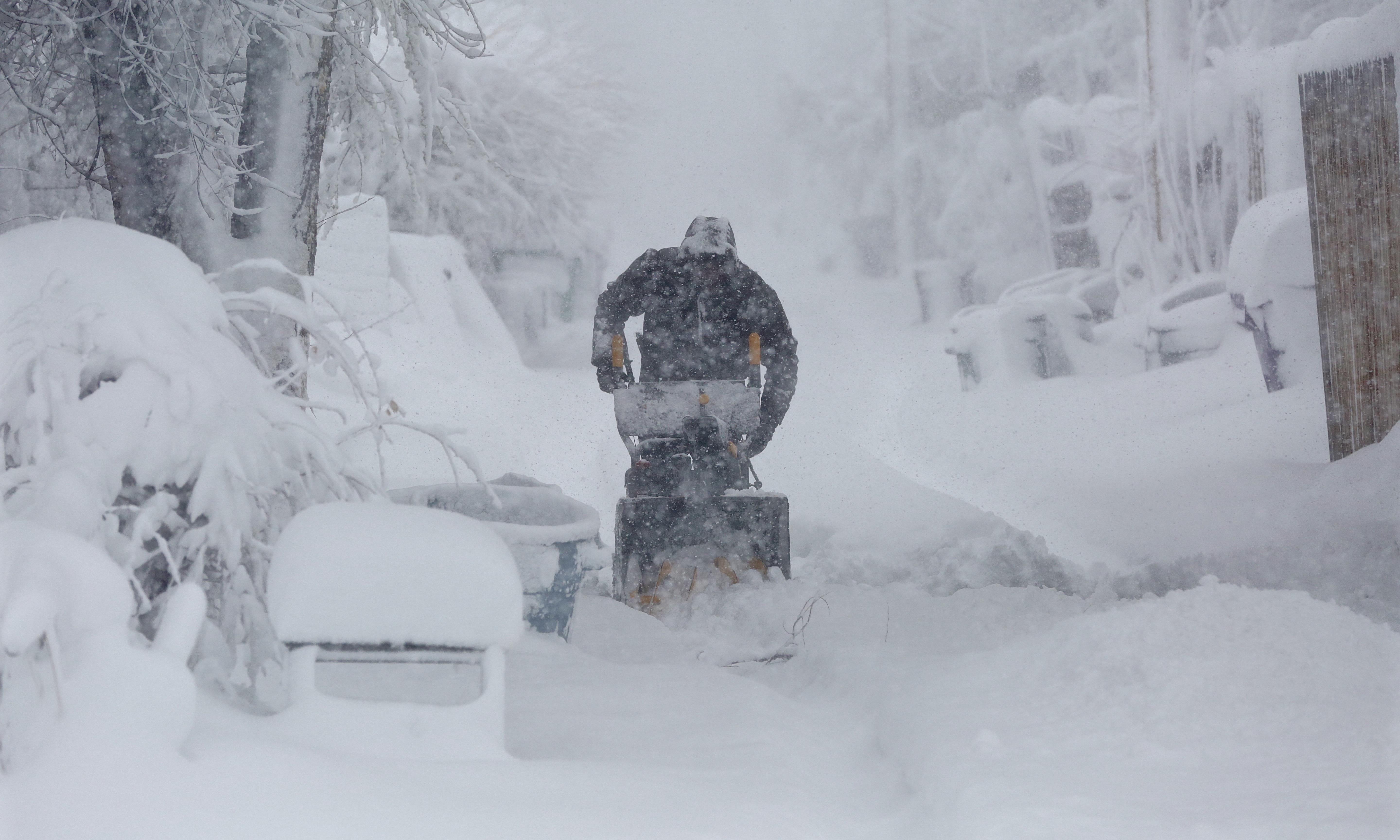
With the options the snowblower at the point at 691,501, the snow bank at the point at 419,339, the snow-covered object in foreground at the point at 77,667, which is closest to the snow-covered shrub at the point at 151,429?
the snow-covered object in foreground at the point at 77,667

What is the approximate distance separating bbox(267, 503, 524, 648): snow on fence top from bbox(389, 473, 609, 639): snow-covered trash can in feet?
3.93

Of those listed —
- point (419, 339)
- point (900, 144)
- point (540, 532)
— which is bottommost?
point (540, 532)

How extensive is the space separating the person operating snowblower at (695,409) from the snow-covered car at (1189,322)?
29.2 feet

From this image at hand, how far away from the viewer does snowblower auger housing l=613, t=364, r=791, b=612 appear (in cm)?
471

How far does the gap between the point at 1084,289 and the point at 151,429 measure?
15695 mm

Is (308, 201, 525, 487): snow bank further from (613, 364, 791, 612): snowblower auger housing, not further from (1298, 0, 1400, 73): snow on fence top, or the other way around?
(1298, 0, 1400, 73): snow on fence top

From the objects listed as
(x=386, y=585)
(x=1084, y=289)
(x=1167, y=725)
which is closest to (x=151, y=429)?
(x=386, y=585)

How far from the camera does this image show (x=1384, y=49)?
5.02 m

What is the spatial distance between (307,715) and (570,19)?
16.1m

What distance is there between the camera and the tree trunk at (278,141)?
13.0 ft

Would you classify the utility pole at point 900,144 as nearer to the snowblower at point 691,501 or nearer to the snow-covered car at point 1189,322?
the snow-covered car at point 1189,322

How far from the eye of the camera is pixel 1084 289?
1572 centimetres

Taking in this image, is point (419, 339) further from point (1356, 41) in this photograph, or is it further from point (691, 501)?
point (1356, 41)

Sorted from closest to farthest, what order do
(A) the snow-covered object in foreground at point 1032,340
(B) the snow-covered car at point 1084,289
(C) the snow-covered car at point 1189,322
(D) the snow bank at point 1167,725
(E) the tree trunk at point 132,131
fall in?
(D) the snow bank at point 1167,725, (E) the tree trunk at point 132,131, (C) the snow-covered car at point 1189,322, (A) the snow-covered object in foreground at point 1032,340, (B) the snow-covered car at point 1084,289
